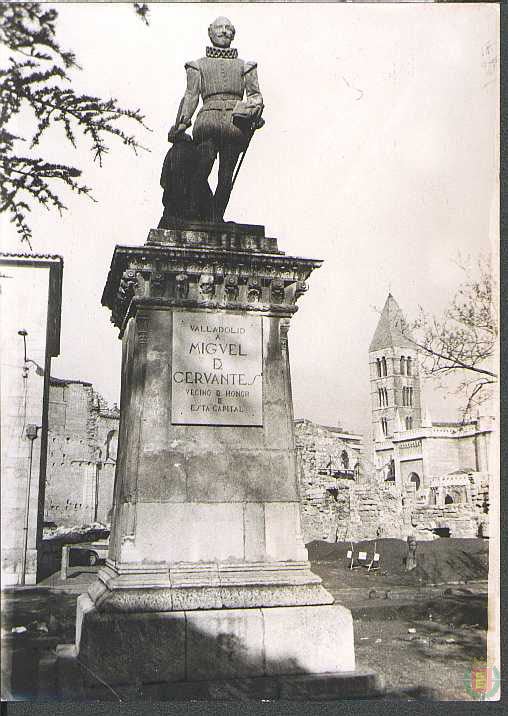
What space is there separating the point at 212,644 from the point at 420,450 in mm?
75759

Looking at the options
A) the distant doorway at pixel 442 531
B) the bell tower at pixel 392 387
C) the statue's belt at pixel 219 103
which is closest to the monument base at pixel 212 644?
the statue's belt at pixel 219 103

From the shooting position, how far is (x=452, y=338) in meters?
11.8

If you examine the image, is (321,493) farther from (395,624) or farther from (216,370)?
(216,370)

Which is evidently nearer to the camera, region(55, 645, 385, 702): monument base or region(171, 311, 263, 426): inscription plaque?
region(55, 645, 385, 702): monument base

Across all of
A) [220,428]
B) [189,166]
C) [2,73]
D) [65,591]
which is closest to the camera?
[2,73]

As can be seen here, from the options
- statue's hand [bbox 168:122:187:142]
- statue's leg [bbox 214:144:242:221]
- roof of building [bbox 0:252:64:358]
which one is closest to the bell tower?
roof of building [bbox 0:252:64:358]

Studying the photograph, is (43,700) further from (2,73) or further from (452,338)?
(452,338)

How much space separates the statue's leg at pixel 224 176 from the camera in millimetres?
6570

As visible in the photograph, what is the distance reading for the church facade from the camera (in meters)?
32.8

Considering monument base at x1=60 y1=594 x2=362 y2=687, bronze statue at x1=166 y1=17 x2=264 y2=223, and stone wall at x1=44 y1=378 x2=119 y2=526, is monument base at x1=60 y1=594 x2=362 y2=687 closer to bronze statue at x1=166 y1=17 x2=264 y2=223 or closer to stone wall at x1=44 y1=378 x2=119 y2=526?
bronze statue at x1=166 y1=17 x2=264 y2=223

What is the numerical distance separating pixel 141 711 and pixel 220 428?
7.06 feet

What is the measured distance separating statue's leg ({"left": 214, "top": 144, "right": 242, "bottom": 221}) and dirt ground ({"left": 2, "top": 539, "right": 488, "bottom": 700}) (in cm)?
397

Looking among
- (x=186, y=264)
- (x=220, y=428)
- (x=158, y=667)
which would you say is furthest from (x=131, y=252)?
(x=158, y=667)

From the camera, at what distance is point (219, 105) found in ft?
21.3
